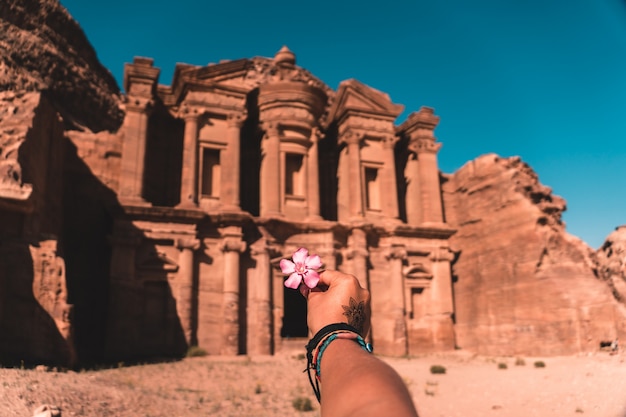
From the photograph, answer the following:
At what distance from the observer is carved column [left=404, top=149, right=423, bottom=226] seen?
2486 cm

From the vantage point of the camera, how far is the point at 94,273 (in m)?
20.0

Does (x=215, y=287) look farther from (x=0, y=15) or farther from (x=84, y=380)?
(x=0, y=15)

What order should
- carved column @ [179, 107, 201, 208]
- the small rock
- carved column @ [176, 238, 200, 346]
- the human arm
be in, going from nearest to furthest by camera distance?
the human arm → the small rock → carved column @ [176, 238, 200, 346] → carved column @ [179, 107, 201, 208]

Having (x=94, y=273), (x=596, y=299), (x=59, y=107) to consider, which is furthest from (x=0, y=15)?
(x=596, y=299)

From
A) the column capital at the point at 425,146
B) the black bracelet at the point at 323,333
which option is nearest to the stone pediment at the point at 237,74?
the column capital at the point at 425,146

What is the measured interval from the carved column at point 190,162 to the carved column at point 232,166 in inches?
49.8

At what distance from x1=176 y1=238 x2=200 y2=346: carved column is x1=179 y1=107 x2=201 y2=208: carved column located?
5.87 feet

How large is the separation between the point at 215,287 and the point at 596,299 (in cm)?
1434

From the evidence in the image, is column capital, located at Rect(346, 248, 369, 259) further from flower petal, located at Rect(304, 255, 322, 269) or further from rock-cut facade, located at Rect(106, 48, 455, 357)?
flower petal, located at Rect(304, 255, 322, 269)

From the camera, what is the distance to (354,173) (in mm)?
23750

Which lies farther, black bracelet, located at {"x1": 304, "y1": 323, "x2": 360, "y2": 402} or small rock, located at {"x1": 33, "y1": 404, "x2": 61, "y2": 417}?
small rock, located at {"x1": 33, "y1": 404, "x2": 61, "y2": 417}

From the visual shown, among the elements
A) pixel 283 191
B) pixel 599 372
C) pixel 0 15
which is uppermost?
pixel 0 15

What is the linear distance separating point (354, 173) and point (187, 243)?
8.63 meters

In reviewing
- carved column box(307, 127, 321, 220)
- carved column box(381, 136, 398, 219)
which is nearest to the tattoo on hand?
carved column box(307, 127, 321, 220)
